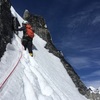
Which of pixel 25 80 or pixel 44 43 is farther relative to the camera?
pixel 44 43

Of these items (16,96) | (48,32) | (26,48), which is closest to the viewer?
(16,96)

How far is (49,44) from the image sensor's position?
1145 inches

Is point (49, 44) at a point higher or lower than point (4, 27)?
higher

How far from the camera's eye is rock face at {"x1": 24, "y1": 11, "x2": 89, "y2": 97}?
83.1 feet

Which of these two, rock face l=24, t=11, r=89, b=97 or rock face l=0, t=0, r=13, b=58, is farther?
rock face l=24, t=11, r=89, b=97

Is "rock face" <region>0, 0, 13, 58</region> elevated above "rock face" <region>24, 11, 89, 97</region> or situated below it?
below

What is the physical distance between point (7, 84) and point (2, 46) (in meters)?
4.27

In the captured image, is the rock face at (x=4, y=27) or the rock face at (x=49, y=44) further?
the rock face at (x=49, y=44)

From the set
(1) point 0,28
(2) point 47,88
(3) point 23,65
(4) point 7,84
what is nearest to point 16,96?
(4) point 7,84

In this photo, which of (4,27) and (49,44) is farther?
(49,44)

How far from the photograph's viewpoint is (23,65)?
527 inches

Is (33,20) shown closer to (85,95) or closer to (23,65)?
(85,95)

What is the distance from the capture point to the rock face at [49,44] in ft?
83.1

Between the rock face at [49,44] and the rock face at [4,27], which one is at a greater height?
the rock face at [49,44]
